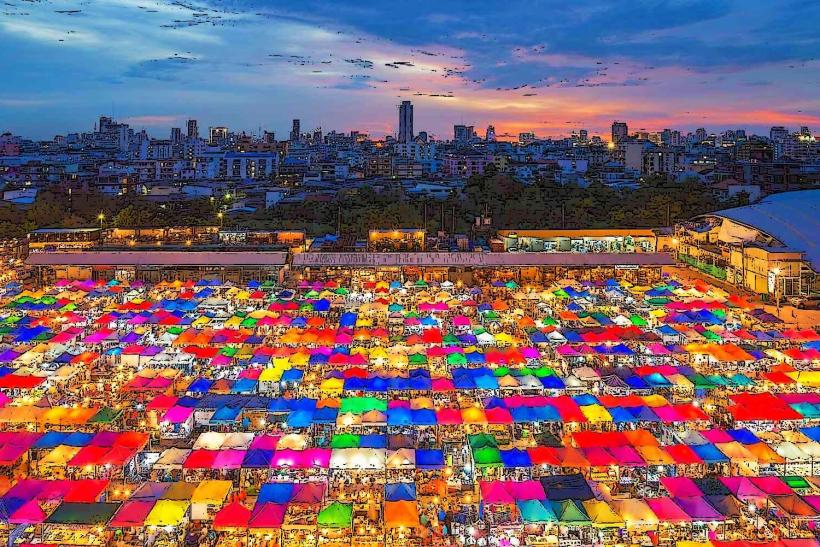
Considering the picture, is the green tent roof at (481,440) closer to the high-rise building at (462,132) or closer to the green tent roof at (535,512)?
the green tent roof at (535,512)

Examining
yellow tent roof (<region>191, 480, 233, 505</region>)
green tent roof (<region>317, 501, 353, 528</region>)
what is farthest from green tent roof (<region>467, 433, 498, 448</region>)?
yellow tent roof (<region>191, 480, 233, 505</region>)

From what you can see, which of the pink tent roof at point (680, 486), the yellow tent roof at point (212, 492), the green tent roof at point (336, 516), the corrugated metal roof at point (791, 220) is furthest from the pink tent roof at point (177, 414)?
the corrugated metal roof at point (791, 220)

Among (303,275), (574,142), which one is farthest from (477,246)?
(574,142)

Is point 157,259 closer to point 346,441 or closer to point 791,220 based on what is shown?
point 346,441

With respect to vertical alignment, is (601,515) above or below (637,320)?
below

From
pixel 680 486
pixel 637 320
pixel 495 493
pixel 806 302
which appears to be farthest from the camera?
pixel 806 302

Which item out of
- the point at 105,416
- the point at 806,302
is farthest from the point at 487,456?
the point at 806,302

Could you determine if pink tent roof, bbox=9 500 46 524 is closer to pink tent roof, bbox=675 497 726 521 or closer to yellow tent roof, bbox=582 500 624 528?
yellow tent roof, bbox=582 500 624 528

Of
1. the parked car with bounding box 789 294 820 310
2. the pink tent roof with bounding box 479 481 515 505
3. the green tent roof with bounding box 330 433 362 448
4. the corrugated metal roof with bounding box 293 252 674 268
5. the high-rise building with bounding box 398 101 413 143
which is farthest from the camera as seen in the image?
the high-rise building with bounding box 398 101 413 143
